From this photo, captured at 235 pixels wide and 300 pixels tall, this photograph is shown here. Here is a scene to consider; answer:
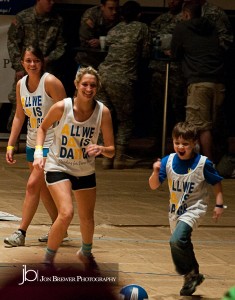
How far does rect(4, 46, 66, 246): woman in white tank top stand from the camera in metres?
7.23

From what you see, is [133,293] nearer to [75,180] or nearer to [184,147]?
[184,147]

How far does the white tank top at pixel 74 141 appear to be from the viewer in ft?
20.7

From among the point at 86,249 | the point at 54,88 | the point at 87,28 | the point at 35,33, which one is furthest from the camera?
the point at 35,33

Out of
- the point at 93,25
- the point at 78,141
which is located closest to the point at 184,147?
the point at 78,141

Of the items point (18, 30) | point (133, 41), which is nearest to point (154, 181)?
point (133, 41)

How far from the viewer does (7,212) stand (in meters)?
8.86

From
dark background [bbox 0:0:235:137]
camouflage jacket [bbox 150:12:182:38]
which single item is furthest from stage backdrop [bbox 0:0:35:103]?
camouflage jacket [bbox 150:12:182:38]

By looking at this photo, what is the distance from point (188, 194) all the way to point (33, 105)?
189 centimetres

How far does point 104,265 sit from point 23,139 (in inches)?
296

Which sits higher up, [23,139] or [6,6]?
[6,6]

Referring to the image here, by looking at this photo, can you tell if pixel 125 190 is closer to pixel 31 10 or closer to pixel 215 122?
pixel 215 122

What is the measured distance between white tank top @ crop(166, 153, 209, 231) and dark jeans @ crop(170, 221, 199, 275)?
69 millimetres

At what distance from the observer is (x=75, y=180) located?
20.9ft

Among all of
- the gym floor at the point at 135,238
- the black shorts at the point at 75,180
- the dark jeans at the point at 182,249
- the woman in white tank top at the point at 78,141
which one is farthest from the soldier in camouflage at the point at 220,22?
the dark jeans at the point at 182,249
